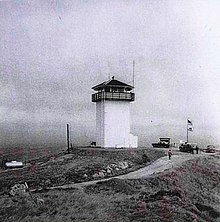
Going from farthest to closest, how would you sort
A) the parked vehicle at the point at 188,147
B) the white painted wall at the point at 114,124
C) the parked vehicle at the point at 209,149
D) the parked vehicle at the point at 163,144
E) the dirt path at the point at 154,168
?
the parked vehicle at the point at 163,144 → the parked vehicle at the point at 209,149 → the parked vehicle at the point at 188,147 → the white painted wall at the point at 114,124 → the dirt path at the point at 154,168

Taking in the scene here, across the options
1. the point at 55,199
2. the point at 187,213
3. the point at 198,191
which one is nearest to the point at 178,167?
the point at 198,191

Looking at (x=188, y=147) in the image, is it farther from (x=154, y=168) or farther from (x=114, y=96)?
(x=154, y=168)

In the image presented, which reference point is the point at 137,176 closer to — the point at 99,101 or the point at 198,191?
the point at 198,191

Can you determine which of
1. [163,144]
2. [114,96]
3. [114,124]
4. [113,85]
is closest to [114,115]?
[114,124]

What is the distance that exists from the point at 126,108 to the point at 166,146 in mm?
3650

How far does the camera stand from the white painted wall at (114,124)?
1666cm

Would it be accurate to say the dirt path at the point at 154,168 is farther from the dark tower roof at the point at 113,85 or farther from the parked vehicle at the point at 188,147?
the dark tower roof at the point at 113,85

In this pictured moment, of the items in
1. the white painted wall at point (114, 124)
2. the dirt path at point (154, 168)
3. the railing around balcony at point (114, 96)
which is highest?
the railing around balcony at point (114, 96)

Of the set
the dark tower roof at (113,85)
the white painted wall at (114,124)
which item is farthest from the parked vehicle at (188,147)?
the dark tower roof at (113,85)

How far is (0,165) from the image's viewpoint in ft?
48.1

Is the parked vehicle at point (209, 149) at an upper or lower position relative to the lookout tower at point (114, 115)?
lower

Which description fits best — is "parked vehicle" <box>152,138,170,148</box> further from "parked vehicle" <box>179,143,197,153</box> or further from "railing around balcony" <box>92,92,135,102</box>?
"railing around balcony" <box>92,92,135,102</box>

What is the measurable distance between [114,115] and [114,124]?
434 mm

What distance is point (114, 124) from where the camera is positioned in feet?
55.0
